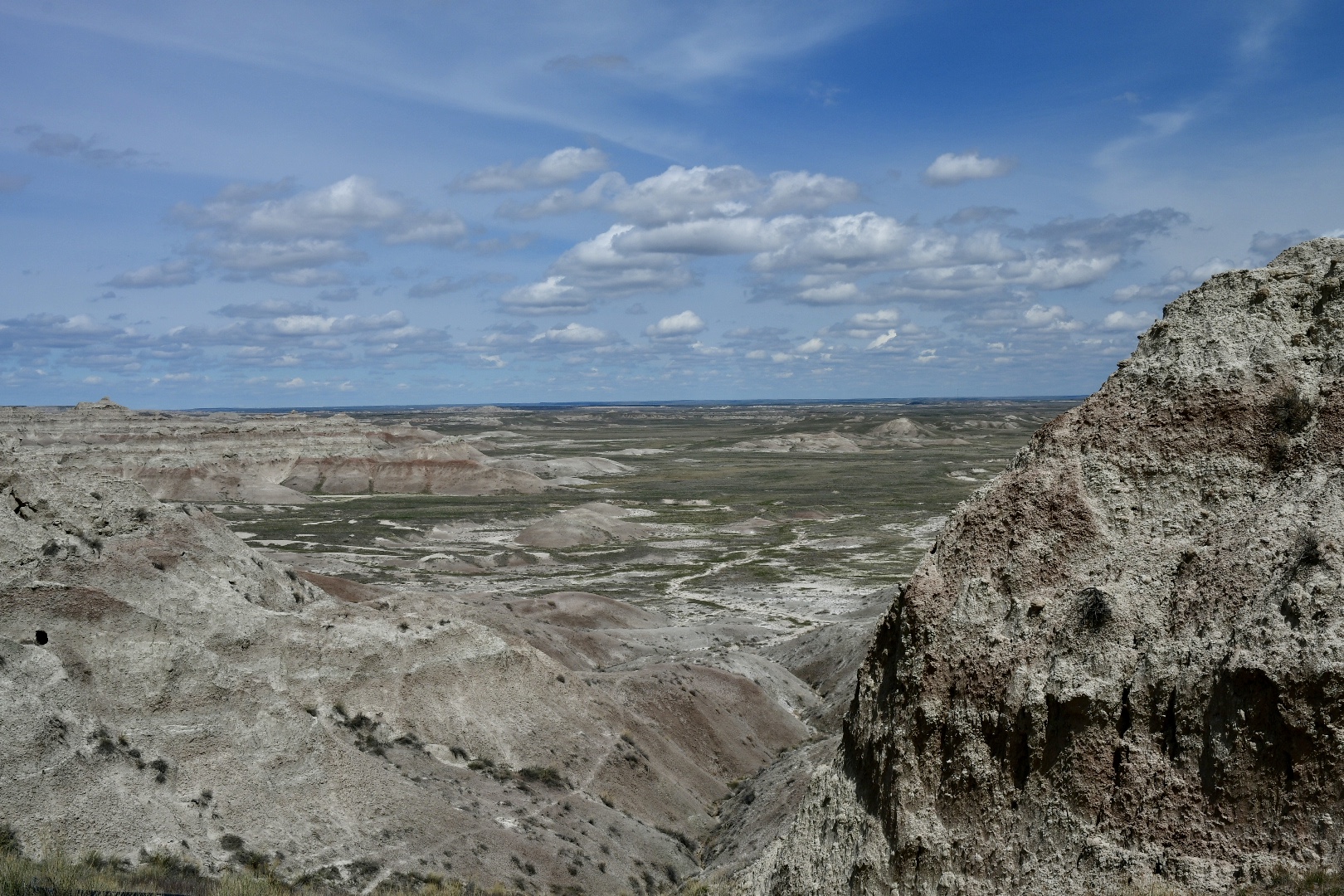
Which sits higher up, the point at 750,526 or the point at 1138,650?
the point at 1138,650

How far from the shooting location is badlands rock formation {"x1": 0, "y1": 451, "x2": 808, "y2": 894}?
18.7 m

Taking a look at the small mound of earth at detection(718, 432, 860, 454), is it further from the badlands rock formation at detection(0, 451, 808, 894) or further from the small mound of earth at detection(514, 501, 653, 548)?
the badlands rock formation at detection(0, 451, 808, 894)

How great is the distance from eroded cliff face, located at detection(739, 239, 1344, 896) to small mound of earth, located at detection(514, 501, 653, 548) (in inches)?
2784

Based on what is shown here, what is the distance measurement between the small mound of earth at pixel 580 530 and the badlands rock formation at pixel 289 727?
174ft

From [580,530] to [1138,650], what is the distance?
78.0 meters

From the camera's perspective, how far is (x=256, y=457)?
119 meters

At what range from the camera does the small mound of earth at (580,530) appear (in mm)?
84875

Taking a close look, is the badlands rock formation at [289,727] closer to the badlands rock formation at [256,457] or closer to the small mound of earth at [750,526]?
the small mound of earth at [750,526]

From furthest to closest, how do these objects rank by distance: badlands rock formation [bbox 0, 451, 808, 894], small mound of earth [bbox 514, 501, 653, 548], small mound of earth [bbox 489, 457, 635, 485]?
small mound of earth [bbox 489, 457, 635, 485]
small mound of earth [bbox 514, 501, 653, 548]
badlands rock formation [bbox 0, 451, 808, 894]

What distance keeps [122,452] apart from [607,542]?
188 feet

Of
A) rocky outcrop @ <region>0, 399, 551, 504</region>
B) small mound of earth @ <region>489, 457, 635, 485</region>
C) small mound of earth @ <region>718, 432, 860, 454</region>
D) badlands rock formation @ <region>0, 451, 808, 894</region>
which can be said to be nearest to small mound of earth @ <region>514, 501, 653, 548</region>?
rocky outcrop @ <region>0, 399, 551, 504</region>

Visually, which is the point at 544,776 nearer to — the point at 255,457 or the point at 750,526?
the point at 750,526

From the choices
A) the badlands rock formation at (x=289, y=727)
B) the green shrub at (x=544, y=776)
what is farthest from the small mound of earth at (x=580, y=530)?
the green shrub at (x=544, y=776)

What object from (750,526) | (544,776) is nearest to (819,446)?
(750,526)
